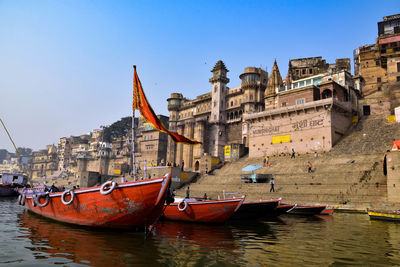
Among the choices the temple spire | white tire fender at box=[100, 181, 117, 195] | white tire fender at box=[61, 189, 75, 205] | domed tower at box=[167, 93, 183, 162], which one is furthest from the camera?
domed tower at box=[167, 93, 183, 162]

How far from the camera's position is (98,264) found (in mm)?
6625

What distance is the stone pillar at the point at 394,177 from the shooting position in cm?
1894

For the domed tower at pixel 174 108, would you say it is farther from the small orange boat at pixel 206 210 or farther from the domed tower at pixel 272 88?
the small orange boat at pixel 206 210

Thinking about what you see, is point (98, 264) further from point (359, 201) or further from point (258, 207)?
point (359, 201)

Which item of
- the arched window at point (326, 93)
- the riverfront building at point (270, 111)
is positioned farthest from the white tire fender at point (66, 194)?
the arched window at point (326, 93)

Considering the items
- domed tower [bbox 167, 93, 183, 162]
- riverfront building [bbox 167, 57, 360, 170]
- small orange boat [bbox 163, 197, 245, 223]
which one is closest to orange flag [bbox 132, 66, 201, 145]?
small orange boat [bbox 163, 197, 245, 223]

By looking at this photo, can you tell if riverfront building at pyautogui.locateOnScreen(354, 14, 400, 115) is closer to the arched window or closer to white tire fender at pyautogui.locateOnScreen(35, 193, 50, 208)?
the arched window

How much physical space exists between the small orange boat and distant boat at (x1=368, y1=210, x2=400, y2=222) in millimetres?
7550

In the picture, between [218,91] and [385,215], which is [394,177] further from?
[218,91]

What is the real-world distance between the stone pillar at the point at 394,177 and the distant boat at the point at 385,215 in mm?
4584

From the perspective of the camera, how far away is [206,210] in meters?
13.6

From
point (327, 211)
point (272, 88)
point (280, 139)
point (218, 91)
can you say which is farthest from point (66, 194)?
point (218, 91)

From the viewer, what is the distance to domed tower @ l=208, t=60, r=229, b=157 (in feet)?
186

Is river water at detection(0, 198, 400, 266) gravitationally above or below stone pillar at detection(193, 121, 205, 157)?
below
